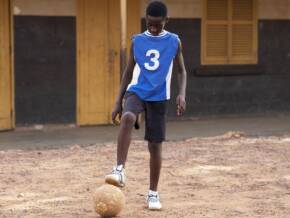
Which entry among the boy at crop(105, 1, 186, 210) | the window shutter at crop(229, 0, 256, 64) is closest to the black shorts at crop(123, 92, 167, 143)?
the boy at crop(105, 1, 186, 210)

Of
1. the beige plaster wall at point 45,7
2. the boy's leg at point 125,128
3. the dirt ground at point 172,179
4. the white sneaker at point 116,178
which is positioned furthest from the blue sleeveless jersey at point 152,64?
the beige plaster wall at point 45,7

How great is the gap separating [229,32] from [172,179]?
5.71 meters

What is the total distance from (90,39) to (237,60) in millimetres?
2833

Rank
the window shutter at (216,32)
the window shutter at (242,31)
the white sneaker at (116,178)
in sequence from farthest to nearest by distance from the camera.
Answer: the window shutter at (242,31) → the window shutter at (216,32) → the white sneaker at (116,178)

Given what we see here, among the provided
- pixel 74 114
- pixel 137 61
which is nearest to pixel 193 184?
pixel 137 61

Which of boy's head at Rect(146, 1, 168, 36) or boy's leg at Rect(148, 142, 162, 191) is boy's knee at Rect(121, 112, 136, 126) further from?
boy's head at Rect(146, 1, 168, 36)

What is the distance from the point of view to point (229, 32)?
12859mm

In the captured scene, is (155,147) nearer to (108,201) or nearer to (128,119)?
(128,119)

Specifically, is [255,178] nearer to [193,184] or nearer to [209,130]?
[193,184]

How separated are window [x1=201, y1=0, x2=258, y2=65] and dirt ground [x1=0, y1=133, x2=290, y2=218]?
272 cm

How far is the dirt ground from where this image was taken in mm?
6324

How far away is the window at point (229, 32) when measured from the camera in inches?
501

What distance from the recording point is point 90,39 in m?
11.8

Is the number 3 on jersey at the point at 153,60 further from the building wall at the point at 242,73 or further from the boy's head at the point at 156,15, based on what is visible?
the building wall at the point at 242,73
